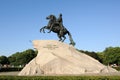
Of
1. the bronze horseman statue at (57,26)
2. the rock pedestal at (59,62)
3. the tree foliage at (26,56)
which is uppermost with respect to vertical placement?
the tree foliage at (26,56)

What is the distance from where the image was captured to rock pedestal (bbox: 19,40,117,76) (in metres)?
26.4

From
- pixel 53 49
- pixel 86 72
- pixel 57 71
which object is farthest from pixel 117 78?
pixel 53 49

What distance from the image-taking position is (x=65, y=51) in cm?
2842

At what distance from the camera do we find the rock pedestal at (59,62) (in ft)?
86.7

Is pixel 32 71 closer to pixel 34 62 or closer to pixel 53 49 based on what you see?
pixel 34 62

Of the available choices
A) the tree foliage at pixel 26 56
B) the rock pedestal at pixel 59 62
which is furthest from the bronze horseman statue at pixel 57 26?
the tree foliage at pixel 26 56

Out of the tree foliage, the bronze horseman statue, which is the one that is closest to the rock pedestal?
the bronze horseman statue

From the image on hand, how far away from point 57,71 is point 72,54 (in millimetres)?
2576

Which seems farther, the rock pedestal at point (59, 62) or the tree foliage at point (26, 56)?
the tree foliage at point (26, 56)

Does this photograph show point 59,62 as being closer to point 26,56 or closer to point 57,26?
point 57,26

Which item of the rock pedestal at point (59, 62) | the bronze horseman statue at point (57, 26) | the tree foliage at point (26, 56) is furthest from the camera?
the tree foliage at point (26, 56)

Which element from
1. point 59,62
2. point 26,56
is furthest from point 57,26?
point 26,56

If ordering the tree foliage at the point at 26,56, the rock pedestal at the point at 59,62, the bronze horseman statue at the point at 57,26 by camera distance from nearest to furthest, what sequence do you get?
the rock pedestal at the point at 59,62 < the bronze horseman statue at the point at 57,26 < the tree foliage at the point at 26,56

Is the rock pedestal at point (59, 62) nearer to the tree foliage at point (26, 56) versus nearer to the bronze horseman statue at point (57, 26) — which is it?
the bronze horseman statue at point (57, 26)
